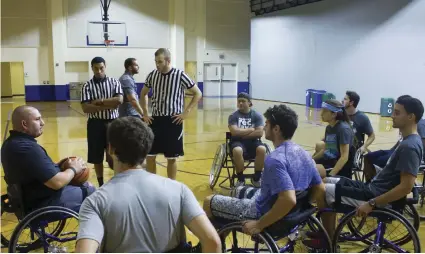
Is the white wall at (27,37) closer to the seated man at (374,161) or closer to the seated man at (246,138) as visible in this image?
the seated man at (246,138)

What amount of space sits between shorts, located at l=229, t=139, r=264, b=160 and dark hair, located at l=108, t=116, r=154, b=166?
279 centimetres

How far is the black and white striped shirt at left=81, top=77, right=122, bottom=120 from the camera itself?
156 inches

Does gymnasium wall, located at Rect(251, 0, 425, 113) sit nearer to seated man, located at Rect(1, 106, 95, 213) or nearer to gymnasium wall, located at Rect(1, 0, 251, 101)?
gymnasium wall, located at Rect(1, 0, 251, 101)

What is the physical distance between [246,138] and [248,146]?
0.28 feet

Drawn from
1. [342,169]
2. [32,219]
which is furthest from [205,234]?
[342,169]

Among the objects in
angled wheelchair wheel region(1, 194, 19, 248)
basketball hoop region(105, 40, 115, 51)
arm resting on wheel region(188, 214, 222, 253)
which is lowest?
angled wheelchair wheel region(1, 194, 19, 248)

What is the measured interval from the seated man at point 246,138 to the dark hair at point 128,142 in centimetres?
267

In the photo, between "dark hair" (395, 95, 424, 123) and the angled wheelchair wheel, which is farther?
the angled wheelchair wheel

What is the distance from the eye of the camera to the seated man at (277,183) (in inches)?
79.4

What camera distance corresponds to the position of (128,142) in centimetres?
144

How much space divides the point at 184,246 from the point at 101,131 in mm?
2636

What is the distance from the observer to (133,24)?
53.5 ft

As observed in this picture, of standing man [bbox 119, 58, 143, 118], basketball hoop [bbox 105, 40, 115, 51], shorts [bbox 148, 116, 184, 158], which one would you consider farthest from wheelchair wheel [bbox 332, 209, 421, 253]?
basketball hoop [bbox 105, 40, 115, 51]

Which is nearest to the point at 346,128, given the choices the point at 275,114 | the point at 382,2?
the point at 275,114
